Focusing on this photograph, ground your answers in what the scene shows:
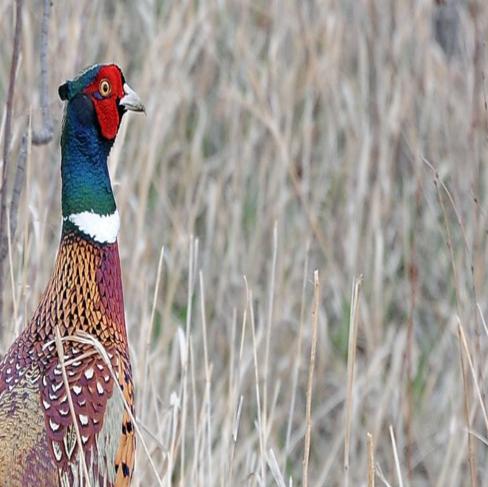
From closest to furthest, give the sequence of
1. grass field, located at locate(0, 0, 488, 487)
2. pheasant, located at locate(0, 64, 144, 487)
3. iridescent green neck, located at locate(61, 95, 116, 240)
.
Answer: pheasant, located at locate(0, 64, 144, 487) < iridescent green neck, located at locate(61, 95, 116, 240) < grass field, located at locate(0, 0, 488, 487)

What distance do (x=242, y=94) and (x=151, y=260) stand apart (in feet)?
2.48

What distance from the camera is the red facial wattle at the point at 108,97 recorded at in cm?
250

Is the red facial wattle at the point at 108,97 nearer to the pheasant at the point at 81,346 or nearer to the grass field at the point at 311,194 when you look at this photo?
the pheasant at the point at 81,346

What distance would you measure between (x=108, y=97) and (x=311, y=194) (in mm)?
2254

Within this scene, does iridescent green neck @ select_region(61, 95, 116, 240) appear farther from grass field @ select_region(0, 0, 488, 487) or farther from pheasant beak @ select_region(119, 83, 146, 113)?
grass field @ select_region(0, 0, 488, 487)

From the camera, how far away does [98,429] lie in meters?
2.40

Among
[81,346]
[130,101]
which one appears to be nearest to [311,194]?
[130,101]

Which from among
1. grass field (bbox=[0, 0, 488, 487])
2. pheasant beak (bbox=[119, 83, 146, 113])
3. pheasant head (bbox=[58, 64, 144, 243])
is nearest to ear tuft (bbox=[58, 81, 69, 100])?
pheasant head (bbox=[58, 64, 144, 243])

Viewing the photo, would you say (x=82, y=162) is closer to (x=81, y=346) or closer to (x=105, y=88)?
(x=105, y=88)

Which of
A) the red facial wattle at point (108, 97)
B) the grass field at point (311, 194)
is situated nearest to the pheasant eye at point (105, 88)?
the red facial wattle at point (108, 97)

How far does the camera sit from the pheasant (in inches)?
90.5

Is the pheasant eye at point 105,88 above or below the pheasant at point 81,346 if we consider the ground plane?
above

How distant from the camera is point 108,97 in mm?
Answer: 2518

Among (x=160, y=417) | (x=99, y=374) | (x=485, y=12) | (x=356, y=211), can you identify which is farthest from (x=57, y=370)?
(x=485, y=12)
